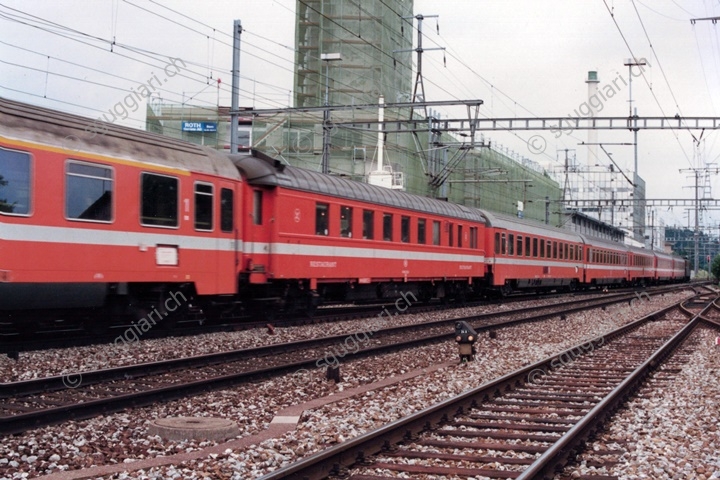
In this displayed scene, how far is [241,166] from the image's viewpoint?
16.7 meters

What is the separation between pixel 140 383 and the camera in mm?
9992

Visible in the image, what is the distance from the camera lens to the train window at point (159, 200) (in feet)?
43.1

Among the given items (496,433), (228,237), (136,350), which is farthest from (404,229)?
(496,433)

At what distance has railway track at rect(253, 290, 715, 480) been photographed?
6273 millimetres

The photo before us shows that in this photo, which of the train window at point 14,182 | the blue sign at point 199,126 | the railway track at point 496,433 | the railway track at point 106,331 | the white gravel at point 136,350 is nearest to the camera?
the railway track at point 496,433

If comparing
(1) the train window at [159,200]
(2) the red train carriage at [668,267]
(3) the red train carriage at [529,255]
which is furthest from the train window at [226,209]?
(2) the red train carriage at [668,267]

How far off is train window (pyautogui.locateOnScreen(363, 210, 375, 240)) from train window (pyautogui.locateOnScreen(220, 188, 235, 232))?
544 cm

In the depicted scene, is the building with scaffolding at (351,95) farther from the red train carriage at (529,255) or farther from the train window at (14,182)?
the train window at (14,182)

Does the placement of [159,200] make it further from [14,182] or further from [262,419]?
[262,419]

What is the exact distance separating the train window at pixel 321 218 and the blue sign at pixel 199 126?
42.4 m

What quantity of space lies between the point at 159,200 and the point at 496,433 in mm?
7951

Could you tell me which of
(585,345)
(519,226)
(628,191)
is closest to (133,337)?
(585,345)

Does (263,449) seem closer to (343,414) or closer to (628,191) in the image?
(343,414)

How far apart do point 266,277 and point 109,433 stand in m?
9.37
